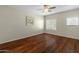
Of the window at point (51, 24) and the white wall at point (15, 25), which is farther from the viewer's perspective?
the window at point (51, 24)

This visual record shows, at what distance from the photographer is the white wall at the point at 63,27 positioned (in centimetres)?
129

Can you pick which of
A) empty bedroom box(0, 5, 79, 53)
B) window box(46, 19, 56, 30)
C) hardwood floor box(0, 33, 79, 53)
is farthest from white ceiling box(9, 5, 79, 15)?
hardwood floor box(0, 33, 79, 53)

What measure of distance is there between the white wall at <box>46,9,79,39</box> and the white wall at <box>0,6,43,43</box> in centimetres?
14

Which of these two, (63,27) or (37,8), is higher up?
(37,8)

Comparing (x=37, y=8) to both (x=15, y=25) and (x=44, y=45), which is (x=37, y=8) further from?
(x=44, y=45)

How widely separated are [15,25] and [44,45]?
19.3 inches

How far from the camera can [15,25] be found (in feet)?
4.34

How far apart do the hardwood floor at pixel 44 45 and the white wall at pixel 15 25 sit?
8cm

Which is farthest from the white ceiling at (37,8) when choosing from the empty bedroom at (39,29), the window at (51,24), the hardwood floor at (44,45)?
the hardwood floor at (44,45)

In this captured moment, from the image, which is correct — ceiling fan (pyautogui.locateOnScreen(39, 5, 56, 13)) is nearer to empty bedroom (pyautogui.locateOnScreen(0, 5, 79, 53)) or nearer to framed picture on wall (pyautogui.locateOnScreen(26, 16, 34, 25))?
empty bedroom (pyautogui.locateOnScreen(0, 5, 79, 53))

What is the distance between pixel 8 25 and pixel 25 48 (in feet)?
1.26

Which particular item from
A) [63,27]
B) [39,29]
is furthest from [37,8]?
[63,27]

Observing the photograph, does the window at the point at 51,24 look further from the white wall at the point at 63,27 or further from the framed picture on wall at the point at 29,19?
the framed picture on wall at the point at 29,19
